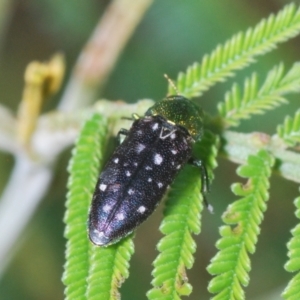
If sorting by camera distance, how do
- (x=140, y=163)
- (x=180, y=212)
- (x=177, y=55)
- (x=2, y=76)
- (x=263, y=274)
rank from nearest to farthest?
(x=180, y=212), (x=140, y=163), (x=263, y=274), (x=177, y=55), (x=2, y=76)

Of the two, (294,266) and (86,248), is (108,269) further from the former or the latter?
(294,266)

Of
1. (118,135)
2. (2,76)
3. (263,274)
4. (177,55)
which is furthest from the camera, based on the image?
(2,76)

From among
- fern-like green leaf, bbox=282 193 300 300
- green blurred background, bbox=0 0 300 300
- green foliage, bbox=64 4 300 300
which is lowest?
fern-like green leaf, bbox=282 193 300 300

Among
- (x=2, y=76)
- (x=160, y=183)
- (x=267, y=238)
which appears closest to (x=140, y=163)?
(x=160, y=183)

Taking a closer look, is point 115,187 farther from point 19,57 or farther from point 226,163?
point 19,57

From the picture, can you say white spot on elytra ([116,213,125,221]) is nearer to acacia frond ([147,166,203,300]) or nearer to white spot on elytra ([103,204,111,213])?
white spot on elytra ([103,204,111,213])

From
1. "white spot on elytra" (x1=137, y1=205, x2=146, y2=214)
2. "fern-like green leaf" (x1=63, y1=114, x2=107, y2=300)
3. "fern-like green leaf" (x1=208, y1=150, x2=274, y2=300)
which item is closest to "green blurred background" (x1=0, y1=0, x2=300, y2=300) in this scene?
"fern-like green leaf" (x1=63, y1=114, x2=107, y2=300)
